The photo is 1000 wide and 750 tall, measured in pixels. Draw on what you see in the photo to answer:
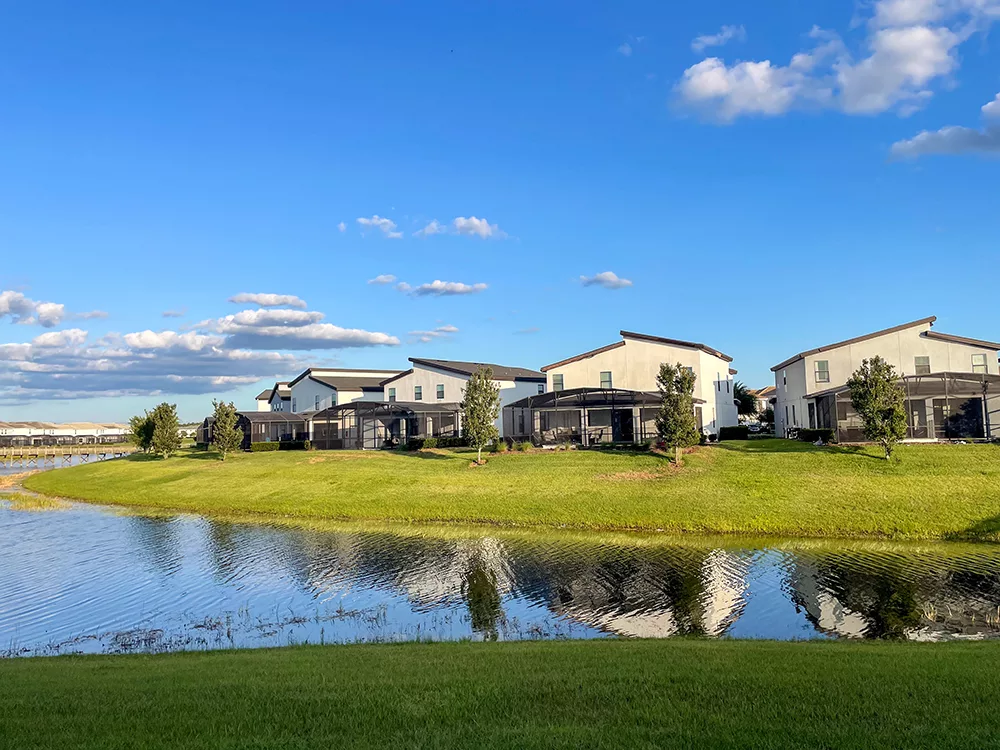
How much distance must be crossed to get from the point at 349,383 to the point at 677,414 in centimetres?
4049

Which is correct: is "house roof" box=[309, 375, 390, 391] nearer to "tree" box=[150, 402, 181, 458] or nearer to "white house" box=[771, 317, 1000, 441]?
"tree" box=[150, 402, 181, 458]

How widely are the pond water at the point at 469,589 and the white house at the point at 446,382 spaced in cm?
2926

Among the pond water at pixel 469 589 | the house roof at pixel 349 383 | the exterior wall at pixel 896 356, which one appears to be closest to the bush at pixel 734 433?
the exterior wall at pixel 896 356

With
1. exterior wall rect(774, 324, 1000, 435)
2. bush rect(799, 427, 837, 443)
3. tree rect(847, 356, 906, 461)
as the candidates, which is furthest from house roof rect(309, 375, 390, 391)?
tree rect(847, 356, 906, 461)

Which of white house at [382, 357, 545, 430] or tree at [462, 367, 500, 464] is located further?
white house at [382, 357, 545, 430]

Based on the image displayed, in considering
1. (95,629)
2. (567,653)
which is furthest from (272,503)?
(567,653)

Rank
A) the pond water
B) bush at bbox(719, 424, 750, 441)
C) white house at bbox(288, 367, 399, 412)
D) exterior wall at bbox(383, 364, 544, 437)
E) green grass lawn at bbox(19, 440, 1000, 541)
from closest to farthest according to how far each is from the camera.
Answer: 1. the pond water
2. green grass lawn at bbox(19, 440, 1000, 541)
3. bush at bbox(719, 424, 750, 441)
4. exterior wall at bbox(383, 364, 544, 437)
5. white house at bbox(288, 367, 399, 412)

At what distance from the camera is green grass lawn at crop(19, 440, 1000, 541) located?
28656 mm

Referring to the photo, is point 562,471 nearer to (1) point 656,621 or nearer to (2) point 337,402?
(1) point 656,621

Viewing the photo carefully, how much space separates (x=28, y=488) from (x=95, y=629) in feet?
141

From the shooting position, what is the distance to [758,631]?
15828 millimetres

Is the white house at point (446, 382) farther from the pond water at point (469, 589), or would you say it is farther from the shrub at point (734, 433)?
the pond water at point (469, 589)

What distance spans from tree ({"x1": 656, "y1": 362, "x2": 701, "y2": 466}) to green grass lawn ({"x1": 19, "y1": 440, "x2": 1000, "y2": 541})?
4.12 ft

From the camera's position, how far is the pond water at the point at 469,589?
16312 mm
